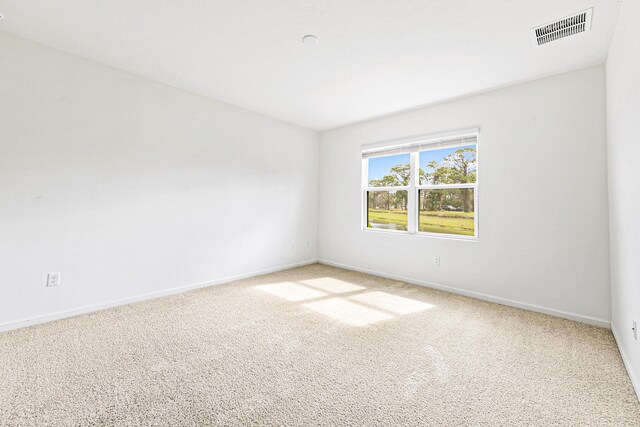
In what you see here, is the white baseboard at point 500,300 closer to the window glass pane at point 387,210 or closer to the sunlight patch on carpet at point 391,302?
the sunlight patch on carpet at point 391,302

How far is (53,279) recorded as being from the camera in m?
2.54

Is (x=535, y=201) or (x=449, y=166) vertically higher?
(x=449, y=166)

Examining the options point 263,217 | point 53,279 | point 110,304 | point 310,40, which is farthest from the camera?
point 263,217

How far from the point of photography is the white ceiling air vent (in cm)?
201

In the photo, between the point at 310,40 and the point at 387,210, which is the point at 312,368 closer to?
the point at 310,40

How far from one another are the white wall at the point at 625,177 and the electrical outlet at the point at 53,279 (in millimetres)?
4438

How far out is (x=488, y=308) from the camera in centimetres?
299

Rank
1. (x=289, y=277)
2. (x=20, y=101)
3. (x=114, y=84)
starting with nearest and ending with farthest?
(x=20, y=101), (x=114, y=84), (x=289, y=277)

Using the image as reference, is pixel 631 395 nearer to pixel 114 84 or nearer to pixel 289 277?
pixel 289 277

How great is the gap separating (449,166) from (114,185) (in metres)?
4.03

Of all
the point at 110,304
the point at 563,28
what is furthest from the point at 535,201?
the point at 110,304

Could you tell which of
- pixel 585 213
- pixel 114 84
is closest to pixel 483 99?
pixel 585 213

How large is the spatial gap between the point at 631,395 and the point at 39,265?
14.8ft

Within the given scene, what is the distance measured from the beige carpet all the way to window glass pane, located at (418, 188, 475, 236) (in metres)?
1.05
